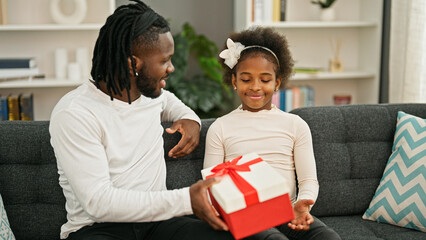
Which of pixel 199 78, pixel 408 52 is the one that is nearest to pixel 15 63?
pixel 199 78

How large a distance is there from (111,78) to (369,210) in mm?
1126

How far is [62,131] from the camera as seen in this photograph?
55.6 inches

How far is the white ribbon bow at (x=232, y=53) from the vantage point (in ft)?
5.98

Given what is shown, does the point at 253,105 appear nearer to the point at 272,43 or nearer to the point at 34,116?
the point at 272,43

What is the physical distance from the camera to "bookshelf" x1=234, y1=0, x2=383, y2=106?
12.0 feet

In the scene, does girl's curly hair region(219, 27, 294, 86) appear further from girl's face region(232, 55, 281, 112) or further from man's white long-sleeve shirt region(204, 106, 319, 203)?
man's white long-sleeve shirt region(204, 106, 319, 203)

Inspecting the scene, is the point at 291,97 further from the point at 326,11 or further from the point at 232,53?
the point at 232,53

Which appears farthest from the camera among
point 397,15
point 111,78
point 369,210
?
point 397,15

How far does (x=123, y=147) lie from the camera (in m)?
1.55

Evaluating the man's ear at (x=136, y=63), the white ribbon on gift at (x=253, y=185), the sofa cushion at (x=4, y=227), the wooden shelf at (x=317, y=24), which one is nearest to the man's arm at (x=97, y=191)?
the white ribbon on gift at (x=253, y=185)

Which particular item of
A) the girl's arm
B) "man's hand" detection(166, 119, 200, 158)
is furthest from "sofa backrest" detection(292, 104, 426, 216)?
"man's hand" detection(166, 119, 200, 158)

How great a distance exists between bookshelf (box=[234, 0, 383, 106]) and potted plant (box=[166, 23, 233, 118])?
0.32 m

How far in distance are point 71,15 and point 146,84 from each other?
79.3 inches

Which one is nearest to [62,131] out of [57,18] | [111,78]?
[111,78]
